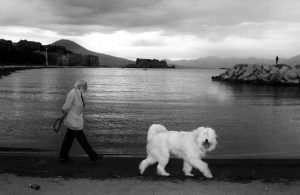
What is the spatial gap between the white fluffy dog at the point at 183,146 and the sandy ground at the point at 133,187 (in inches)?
17.2

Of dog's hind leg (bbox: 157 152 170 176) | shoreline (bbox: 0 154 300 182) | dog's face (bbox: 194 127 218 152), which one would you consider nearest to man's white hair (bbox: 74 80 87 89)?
shoreline (bbox: 0 154 300 182)

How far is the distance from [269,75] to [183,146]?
87286mm

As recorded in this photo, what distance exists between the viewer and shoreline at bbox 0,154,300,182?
8.23m

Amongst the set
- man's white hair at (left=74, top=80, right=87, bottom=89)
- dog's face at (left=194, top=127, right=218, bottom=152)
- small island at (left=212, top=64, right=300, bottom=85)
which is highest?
man's white hair at (left=74, top=80, right=87, bottom=89)

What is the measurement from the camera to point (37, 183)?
292 inches

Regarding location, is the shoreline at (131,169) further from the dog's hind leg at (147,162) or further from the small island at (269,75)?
the small island at (269,75)

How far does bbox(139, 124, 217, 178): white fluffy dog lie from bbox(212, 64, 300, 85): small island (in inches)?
3158

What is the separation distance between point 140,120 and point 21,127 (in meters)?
7.56

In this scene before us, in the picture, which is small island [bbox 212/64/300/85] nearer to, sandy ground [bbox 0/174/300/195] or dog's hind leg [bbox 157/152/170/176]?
dog's hind leg [bbox 157/152/170/176]

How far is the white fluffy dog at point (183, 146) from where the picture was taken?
7637 millimetres

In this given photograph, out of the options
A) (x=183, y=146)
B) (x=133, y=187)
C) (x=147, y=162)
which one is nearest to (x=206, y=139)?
(x=183, y=146)

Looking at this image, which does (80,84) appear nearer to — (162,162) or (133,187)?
(162,162)

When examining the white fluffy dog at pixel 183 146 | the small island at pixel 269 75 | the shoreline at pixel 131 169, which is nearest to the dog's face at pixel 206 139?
the white fluffy dog at pixel 183 146

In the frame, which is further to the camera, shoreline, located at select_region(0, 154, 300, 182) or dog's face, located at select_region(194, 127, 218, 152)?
shoreline, located at select_region(0, 154, 300, 182)
